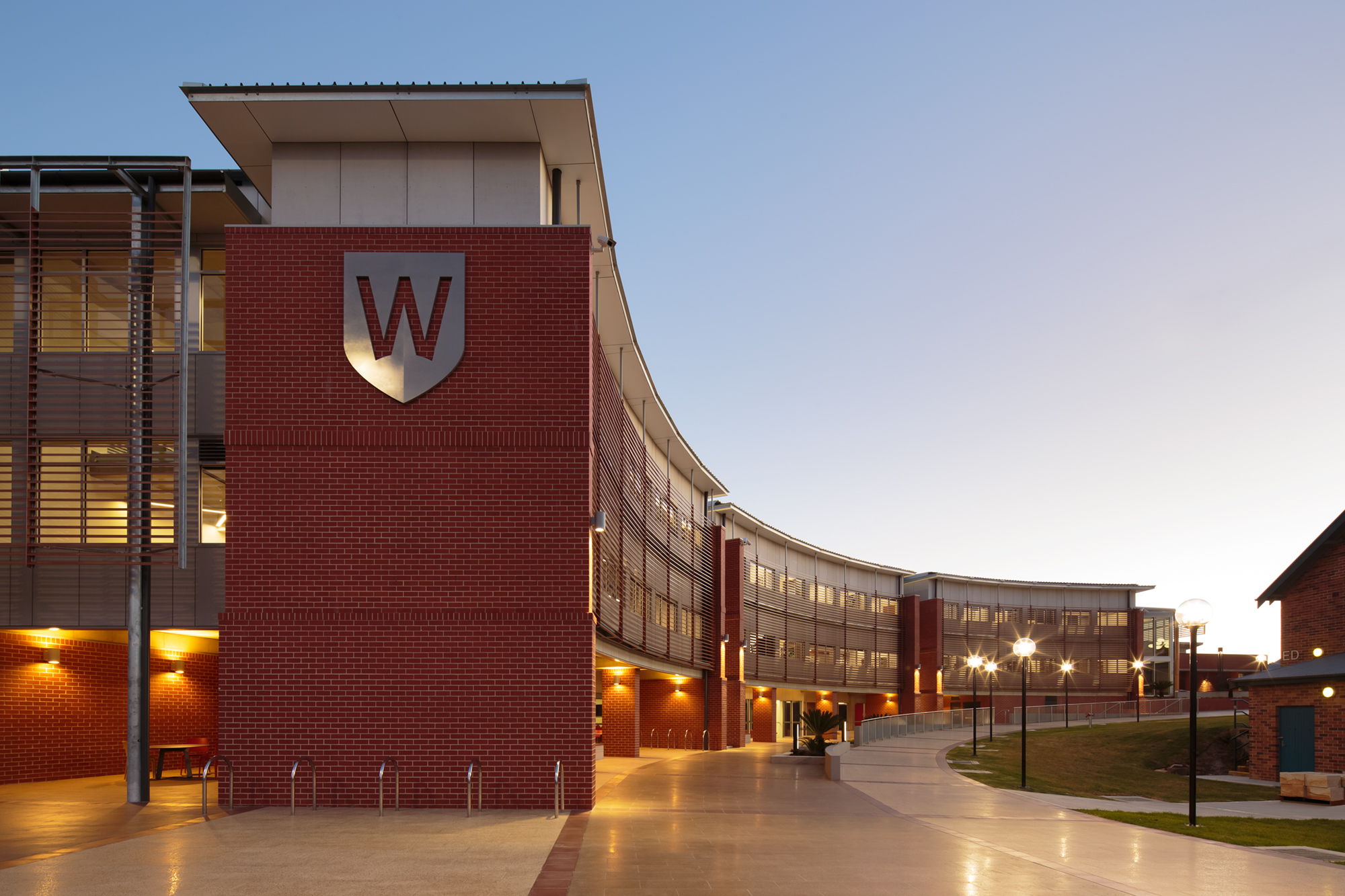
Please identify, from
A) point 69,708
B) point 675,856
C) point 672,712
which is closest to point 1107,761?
point 672,712

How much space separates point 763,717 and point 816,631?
6.88 metres

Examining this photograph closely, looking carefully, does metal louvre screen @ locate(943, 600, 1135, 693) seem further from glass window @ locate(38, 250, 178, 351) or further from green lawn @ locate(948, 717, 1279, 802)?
glass window @ locate(38, 250, 178, 351)

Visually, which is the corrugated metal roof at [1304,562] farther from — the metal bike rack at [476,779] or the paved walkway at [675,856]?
the metal bike rack at [476,779]

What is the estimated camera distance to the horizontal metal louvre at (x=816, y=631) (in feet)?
157

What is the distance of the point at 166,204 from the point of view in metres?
18.5

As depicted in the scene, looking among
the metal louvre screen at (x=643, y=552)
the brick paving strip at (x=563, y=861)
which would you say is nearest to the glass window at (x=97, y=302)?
the metal louvre screen at (x=643, y=552)

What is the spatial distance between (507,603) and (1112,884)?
30.2 feet

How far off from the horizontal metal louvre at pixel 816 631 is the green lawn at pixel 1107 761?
9.91 metres

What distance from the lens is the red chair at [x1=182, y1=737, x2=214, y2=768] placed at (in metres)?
20.9

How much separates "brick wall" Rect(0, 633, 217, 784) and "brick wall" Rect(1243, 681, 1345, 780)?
87.4ft

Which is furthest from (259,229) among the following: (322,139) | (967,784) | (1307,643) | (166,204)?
(1307,643)

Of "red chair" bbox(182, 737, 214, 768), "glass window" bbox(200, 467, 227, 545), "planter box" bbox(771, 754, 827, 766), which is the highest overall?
"glass window" bbox(200, 467, 227, 545)

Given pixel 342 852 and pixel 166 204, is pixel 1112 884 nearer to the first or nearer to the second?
pixel 342 852

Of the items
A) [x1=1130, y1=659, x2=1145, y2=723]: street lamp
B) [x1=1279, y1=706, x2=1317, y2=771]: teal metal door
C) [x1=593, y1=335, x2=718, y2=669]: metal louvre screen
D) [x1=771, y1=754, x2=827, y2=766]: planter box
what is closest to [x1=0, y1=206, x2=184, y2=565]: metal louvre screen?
[x1=593, y1=335, x2=718, y2=669]: metal louvre screen
